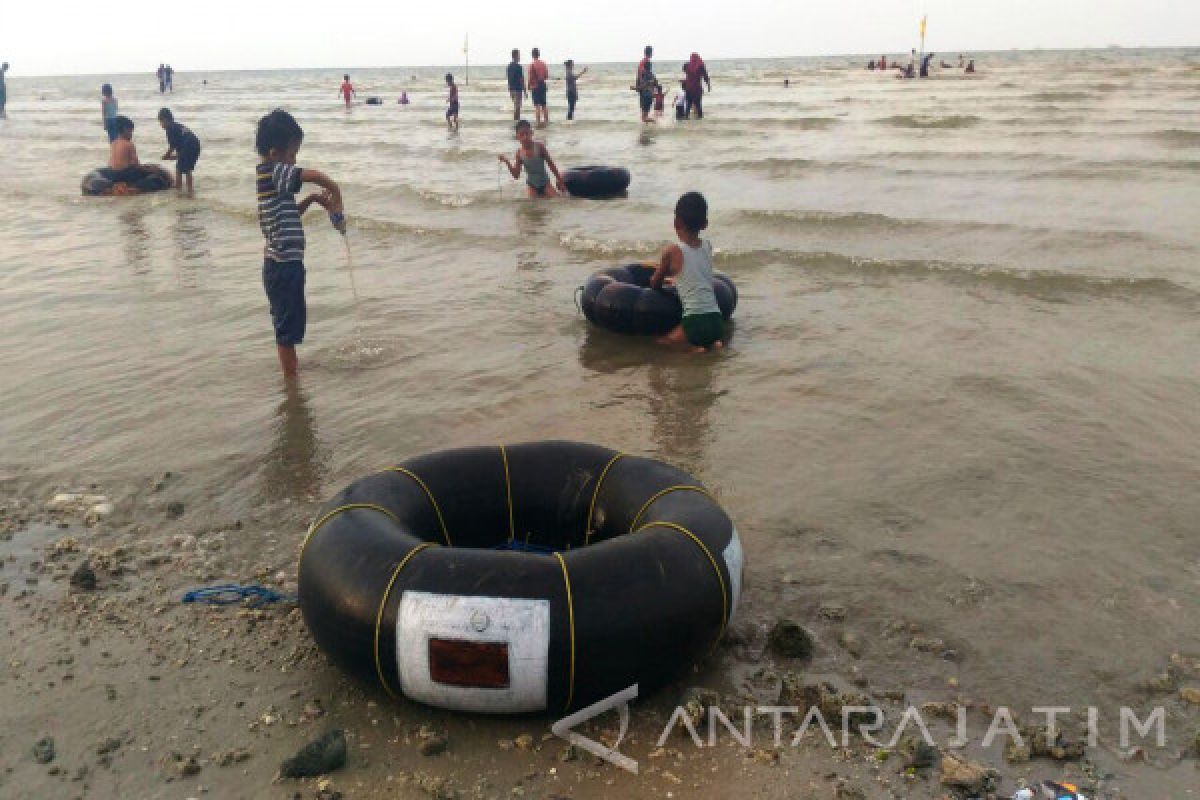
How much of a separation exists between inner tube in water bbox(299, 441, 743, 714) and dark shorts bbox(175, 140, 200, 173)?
16.8 meters

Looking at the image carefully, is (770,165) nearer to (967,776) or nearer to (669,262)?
(669,262)

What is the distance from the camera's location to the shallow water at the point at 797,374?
4.85 m

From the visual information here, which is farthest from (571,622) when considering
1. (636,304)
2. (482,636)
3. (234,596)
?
(636,304)

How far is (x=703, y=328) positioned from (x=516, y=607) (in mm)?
5248

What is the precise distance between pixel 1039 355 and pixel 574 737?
6.23m

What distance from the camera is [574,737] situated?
3650 mm

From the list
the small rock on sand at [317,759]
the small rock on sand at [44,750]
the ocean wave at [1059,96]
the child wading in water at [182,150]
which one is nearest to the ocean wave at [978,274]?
the small rock on sand at [317,759]

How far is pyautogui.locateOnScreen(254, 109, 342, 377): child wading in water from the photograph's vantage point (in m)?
6.88

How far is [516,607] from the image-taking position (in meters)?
3.50

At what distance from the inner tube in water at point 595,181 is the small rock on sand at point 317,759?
1388 cm

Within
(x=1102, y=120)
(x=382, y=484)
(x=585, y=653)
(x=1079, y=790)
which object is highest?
(x=1102, y=120)

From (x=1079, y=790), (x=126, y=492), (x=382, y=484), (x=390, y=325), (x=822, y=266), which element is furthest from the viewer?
(x=822, y=266)

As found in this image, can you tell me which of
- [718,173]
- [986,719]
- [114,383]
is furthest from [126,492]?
[718,173]

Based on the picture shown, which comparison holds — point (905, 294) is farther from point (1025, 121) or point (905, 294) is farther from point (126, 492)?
point (1025, 121)
